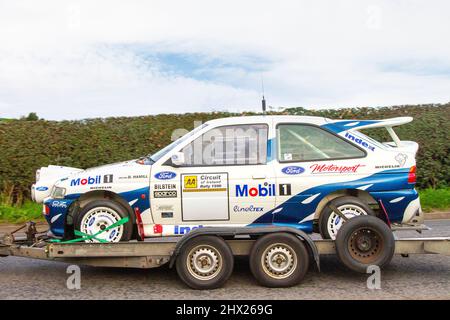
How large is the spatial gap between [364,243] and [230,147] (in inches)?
74.7

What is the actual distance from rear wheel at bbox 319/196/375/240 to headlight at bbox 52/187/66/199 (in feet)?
10.2

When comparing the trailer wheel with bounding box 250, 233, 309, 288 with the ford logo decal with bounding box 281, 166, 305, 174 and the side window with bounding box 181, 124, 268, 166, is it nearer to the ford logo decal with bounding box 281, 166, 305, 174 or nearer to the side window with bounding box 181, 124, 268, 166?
the ford logo decal with bounding box 281, 166, 305, 174

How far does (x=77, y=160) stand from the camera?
11742mm

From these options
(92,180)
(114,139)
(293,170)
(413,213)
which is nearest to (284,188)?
(293,170)

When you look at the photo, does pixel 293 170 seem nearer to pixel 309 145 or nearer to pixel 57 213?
pixel 309 145

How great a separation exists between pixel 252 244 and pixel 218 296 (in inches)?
27.4

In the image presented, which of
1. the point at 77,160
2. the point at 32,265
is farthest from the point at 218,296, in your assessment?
the point at 77,160

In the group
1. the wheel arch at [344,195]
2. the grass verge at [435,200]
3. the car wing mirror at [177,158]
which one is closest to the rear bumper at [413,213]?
the wheel arch at [344,195]

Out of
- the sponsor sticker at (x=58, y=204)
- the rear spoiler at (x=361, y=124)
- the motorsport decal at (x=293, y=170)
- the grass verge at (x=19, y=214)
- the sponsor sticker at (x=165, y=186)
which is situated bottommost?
the grass verge at (x=19, y=214)

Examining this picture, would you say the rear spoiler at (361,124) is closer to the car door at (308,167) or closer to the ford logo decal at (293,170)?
the car door at (308,167)

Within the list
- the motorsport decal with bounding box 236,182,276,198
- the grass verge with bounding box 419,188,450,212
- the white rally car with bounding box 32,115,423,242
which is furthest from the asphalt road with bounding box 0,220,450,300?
the grass verge with bounding box 419,188,450,212

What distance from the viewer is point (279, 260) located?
5.84 metres

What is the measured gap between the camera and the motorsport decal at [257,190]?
6.20 m

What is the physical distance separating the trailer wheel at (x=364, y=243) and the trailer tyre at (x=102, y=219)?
252 cm
